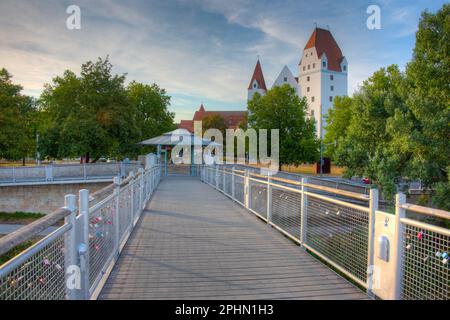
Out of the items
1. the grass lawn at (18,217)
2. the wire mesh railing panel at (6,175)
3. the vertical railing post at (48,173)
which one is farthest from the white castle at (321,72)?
the grass lawn at (18,217)

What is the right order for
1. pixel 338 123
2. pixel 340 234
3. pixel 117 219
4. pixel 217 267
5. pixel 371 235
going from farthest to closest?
pixel 338 123, pixel 117 219, pixel 217 267, pixel 340 234, pixel 371 235

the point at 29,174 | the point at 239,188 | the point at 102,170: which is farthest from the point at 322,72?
the point at 239,188

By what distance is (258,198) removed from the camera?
9.63 meters

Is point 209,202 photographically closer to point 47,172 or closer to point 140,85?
point 47,172

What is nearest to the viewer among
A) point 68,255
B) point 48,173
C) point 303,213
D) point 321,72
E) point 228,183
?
point 68,255

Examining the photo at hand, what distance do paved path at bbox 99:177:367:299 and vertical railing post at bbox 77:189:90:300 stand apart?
0.50 metres

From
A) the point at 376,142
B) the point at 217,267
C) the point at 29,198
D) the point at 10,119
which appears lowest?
the point at 29,198

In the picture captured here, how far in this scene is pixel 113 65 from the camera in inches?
1219

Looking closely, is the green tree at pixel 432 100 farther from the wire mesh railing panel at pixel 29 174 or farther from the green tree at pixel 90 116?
the green tree at pixel 90 116

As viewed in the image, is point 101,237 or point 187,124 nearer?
point 101,237

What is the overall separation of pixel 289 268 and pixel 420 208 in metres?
2.29

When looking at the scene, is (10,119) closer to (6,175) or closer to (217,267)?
(6,175)

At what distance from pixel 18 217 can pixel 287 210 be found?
2129cm
